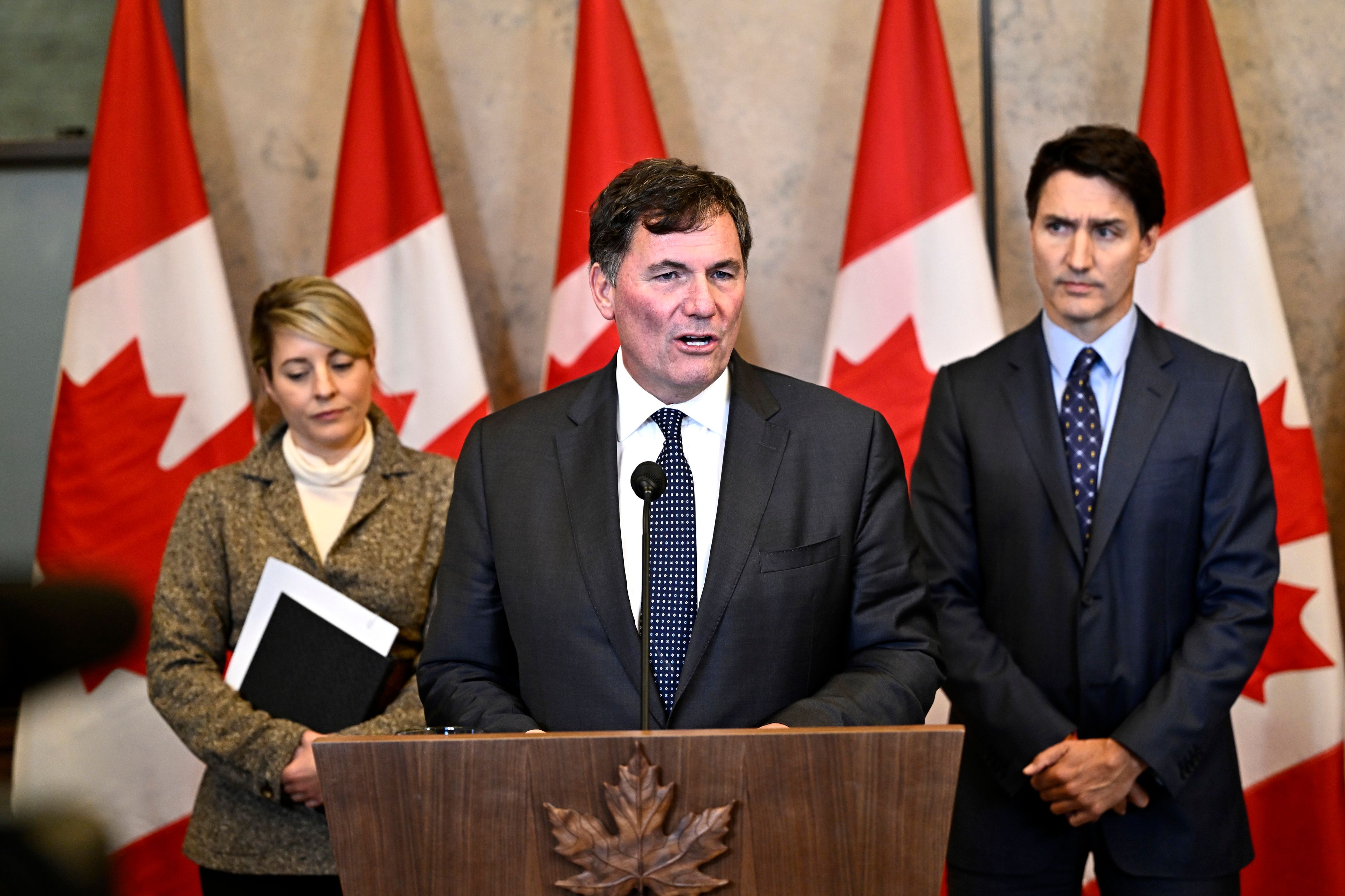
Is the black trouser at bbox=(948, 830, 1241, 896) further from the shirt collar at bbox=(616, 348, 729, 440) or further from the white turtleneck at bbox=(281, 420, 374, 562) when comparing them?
the white turtleneck at bbox=(281, 420, 374, 562)

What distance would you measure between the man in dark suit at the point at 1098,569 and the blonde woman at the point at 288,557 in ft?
3.33

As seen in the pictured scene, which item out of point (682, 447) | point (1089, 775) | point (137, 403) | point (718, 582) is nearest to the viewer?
point (718, 582)

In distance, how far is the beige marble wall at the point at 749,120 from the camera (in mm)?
3449

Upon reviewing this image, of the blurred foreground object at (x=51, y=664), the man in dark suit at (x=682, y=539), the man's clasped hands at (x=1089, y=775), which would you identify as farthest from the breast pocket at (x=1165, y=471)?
the blurred foreground object at (x=51, y=664)

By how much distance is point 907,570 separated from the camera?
186cm

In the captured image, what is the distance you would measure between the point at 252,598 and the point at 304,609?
147 millimetres

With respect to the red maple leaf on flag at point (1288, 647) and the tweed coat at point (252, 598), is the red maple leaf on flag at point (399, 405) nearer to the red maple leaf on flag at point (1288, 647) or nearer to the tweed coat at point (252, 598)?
the tweed coat at point (252, 598)

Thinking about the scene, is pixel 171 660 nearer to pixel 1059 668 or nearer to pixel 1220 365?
pixel 1059 668

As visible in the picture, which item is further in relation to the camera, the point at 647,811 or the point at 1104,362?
the point at 1104,362

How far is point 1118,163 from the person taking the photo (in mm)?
2457

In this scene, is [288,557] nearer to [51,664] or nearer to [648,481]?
[648,481]

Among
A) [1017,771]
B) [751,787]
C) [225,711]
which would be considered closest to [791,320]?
[1017,771]

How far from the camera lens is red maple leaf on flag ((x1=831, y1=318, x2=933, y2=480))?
10.5 ft

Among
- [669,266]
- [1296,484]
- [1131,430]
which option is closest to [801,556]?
[669,266]
